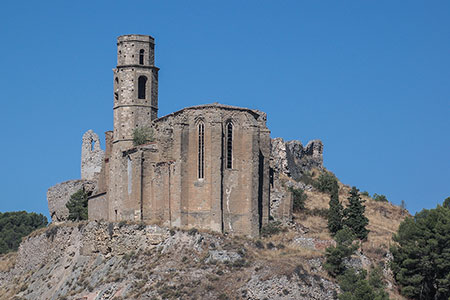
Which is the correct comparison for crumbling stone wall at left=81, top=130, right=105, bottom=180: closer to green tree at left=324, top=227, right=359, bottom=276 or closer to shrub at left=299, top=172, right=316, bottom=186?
shrub at left=299, top=172, right=316, bottom=186

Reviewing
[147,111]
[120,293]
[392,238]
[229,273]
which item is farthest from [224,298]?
[147,111]

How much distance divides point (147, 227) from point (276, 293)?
493 inches

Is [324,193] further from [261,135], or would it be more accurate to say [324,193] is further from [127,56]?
[127,56]

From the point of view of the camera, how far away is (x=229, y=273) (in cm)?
6856

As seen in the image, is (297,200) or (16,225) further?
(16,225)

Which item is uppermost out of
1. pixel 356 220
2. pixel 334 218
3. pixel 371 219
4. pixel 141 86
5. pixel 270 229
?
pixel 141 86

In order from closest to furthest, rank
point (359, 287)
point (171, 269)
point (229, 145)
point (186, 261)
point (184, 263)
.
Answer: point (359, 287), point (171, 269), point (184, 263), point (186, 261), point (229, 145)

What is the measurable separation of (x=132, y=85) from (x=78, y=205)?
1302 centimetres

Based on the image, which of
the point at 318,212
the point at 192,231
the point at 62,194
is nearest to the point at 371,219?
the point at 318,212

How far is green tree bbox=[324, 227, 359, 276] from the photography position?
2758 inches

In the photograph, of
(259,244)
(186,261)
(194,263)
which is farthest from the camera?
(259,244)

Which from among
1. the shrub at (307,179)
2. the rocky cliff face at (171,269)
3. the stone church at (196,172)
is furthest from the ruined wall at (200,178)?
the shrub at (307,179)

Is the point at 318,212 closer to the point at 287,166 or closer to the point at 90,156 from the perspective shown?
the point at 287,166

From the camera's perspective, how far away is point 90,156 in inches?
3819
